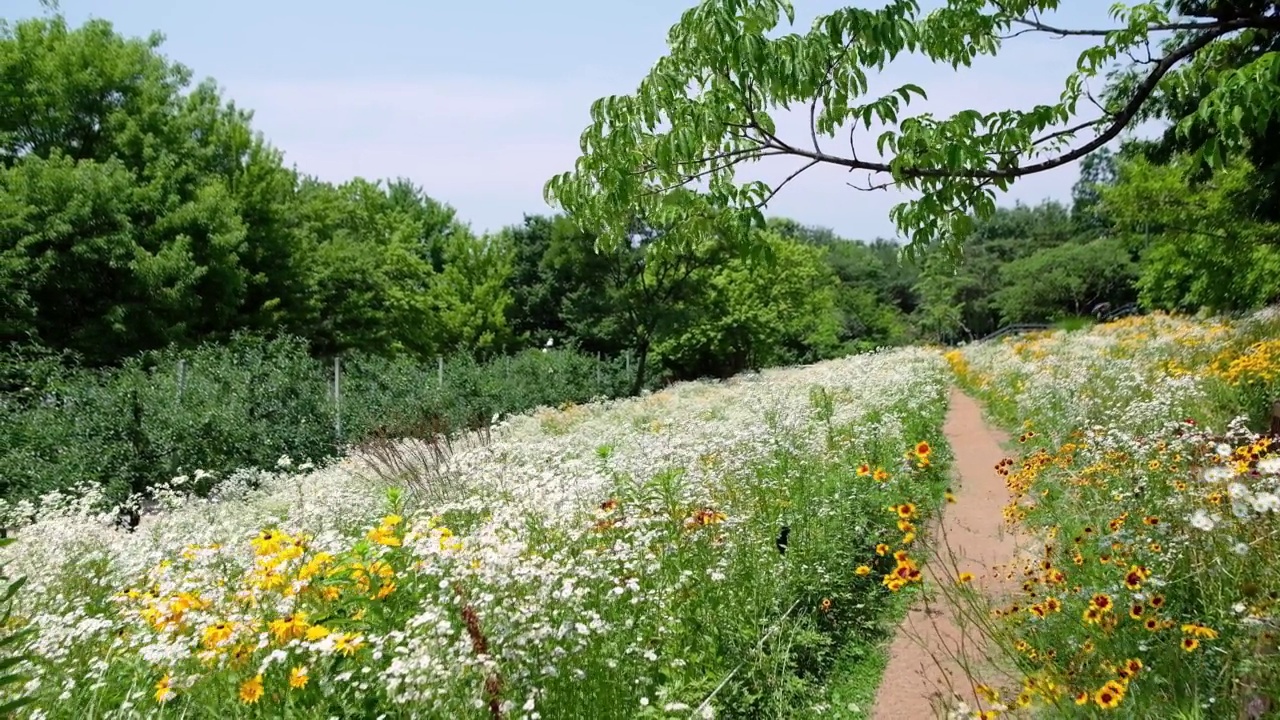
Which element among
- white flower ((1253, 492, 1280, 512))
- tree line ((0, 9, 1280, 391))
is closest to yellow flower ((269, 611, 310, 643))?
tree line ((0, 9, 1280, 391))

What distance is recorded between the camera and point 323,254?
26750 mm

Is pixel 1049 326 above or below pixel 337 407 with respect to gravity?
above

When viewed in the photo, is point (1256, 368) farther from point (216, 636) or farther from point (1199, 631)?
point (216, 636)

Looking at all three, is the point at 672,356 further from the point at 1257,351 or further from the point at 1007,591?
the point at 1007,591

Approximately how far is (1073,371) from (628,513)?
8.64 meters

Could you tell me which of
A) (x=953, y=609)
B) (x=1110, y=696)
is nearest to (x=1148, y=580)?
(x=1110, y=696)

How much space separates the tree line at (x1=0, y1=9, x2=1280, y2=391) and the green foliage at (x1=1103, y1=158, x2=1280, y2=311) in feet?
0.22

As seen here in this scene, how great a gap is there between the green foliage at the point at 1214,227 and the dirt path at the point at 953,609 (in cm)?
686

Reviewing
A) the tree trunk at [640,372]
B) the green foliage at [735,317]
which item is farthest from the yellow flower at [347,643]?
the tree trunk at [640,372]

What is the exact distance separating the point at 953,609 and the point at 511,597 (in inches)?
104

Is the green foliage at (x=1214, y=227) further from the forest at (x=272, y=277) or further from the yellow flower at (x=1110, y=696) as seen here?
the yellow flower at (x=1110, y=696)

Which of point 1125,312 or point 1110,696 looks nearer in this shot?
point 1110,696

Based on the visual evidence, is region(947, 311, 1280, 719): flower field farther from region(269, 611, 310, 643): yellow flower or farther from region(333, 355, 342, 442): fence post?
region(333, 355, 342, 442): fence post

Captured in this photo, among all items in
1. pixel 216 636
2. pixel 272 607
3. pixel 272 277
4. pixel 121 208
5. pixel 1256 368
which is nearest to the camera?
pixel 216 636
